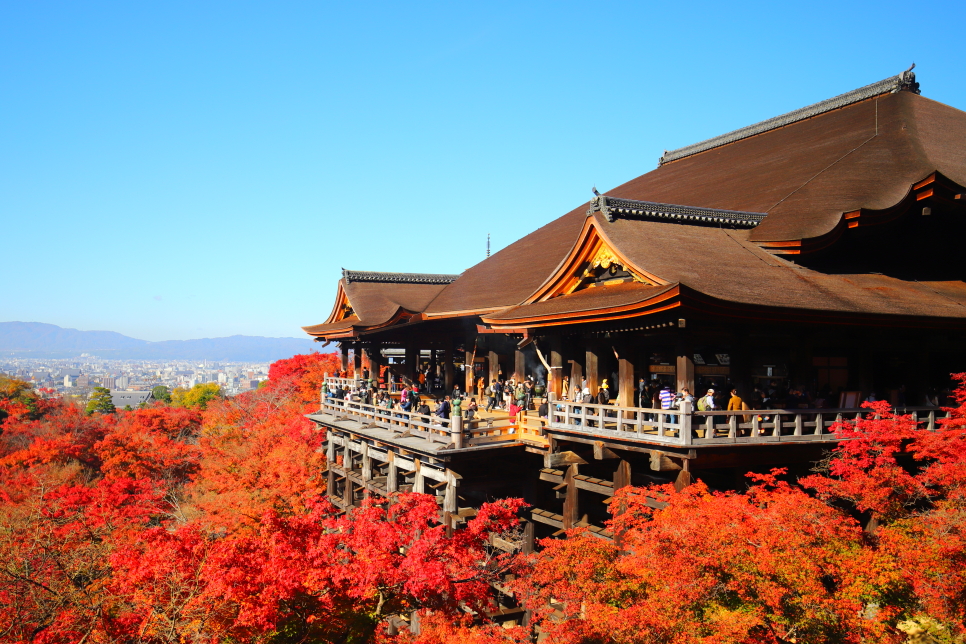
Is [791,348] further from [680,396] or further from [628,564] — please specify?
[628,564]

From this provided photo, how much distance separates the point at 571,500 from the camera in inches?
649

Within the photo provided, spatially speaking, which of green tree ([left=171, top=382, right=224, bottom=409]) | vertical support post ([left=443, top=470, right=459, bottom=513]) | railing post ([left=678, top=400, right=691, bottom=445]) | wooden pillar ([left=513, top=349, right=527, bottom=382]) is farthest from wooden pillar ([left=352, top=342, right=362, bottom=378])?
green tree ([left=171, top=382, right=224, bottom=409])

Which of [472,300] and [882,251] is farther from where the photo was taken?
[472,300]

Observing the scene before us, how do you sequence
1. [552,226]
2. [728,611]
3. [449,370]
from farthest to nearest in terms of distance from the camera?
[552,226], [449,370], [728,611]

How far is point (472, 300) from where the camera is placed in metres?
26.2

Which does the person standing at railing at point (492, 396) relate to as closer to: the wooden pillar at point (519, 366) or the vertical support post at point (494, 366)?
the wooden pillar at point (519, 366)

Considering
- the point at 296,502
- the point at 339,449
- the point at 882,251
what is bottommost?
the point at 296,502

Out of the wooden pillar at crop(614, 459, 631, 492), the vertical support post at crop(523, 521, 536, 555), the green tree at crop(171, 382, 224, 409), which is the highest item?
the wooden pillar at crop(614, 459, 631, 492)

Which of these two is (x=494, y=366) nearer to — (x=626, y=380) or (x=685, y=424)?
(x=626, y=380)

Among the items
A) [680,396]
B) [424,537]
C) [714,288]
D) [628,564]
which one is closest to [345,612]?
[424,537]

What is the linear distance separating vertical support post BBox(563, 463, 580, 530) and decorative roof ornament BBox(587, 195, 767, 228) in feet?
20.0

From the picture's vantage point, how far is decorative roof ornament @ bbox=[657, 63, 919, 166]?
24.7 metres

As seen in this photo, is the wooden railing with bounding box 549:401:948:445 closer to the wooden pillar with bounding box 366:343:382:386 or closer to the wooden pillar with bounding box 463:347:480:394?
the wooden pillar with bounding box 463:347:480:394

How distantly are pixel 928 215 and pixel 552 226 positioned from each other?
1691 centimetres
